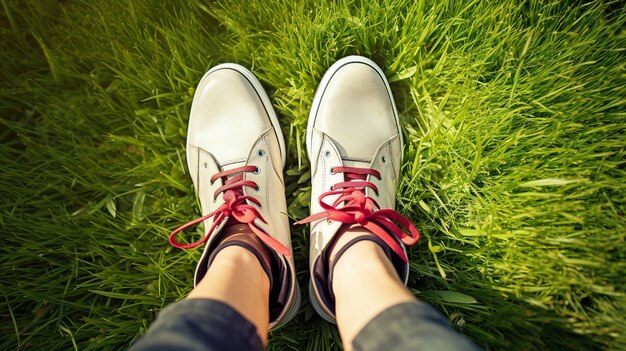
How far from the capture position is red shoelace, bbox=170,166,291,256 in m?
1.01

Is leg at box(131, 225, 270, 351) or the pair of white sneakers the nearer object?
leg at box(131, 225, 270, 351)

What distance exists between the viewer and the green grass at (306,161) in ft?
3.30

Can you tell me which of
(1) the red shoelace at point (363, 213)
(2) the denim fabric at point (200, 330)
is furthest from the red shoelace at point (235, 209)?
(2) the denim fabric at point (200, 330)

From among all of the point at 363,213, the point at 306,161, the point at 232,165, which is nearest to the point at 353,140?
the point at 306,161

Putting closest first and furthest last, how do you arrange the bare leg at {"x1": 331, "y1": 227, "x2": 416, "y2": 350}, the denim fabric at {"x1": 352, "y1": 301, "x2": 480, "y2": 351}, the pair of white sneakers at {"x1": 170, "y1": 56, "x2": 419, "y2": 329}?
the denim fabric at {"x1": 352, "y1": 301, "x2": 480, "y2": 351} → the bare leg at {"x1": 331, "y1": 227, "x2": 416, "y2": 350} → the pair of white sneakers at {"x1": 170, "y1": 56, "x2": 419, "y2": 329}

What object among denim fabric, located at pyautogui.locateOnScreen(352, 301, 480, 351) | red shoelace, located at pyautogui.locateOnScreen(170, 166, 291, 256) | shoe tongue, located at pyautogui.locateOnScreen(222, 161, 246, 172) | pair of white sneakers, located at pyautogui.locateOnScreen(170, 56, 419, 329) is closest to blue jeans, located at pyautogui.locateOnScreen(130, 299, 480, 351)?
denim fabric, located at pyautogui.locateOnScreen(352, 301, 480, 351)

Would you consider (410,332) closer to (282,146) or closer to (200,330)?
(200,330)

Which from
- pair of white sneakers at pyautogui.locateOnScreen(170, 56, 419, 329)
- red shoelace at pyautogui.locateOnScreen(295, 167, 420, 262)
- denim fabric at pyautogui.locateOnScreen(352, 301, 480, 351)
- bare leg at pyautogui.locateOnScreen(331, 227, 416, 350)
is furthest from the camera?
pair of white sneakers at pyautogui.locateOnScreen(170, 56, 419, 329)

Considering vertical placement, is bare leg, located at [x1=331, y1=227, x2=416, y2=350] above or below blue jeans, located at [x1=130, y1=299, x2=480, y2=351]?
below

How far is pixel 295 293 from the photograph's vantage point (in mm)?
970

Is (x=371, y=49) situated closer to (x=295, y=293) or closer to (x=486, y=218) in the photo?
(x=486, y=218)

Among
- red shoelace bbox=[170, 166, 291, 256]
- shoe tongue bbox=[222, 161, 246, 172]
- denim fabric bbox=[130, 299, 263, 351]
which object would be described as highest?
denim fabric bbox=[130, 299, 263, 351]

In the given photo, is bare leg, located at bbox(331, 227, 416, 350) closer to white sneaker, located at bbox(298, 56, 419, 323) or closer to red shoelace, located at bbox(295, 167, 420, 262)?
red shoelace, located at bbox(295, 167, 420, 262)

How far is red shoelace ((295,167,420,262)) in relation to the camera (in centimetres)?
99
